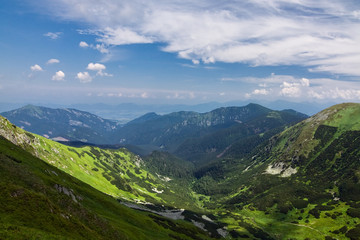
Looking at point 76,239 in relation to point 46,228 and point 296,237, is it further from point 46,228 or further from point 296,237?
point 296,237

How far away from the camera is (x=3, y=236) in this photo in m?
32.1

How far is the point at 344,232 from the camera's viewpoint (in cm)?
16888

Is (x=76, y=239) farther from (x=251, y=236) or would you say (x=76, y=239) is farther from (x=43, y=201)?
(x=251, y=236)

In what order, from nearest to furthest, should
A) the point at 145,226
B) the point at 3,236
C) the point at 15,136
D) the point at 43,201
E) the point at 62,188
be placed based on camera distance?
the point at 3,236 < the point at 43,201 < the point at 62,188 < the point at 145,226 < the point at 15,136

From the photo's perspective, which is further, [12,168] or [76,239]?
[12,168]

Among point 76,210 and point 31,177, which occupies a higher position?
point 31,177

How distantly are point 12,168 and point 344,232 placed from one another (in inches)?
8655

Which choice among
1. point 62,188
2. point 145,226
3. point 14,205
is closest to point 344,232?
point 145,226

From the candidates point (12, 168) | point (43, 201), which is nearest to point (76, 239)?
point (43, 201)

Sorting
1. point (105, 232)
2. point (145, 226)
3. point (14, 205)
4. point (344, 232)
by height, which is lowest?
point (344, 232)

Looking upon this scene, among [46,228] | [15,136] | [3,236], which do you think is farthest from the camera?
[15,136]

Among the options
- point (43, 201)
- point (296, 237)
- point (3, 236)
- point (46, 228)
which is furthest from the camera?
point (296, 237)

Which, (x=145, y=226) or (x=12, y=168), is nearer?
(x=12, y=168)

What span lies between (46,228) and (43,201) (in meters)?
7.94
